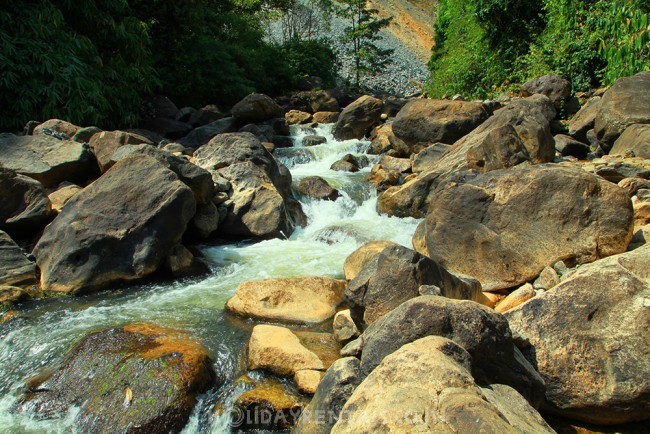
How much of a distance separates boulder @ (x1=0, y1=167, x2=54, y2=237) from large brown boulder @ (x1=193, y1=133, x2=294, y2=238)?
104 inches

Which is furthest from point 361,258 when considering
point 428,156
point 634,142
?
point 634,142

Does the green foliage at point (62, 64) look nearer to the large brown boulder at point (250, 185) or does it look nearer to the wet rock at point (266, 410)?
the large brown boulder at point (250, 185)

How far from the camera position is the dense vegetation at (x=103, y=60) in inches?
414

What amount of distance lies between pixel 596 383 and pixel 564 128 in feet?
28.2

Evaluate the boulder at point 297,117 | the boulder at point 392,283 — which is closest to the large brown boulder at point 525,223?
the boulder at point 392,283

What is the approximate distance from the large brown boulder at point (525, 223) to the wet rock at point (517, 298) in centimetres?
45

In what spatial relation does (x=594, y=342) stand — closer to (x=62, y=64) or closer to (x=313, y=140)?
(x=62, y=64)

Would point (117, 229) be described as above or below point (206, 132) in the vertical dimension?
above

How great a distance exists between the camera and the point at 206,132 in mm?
13680

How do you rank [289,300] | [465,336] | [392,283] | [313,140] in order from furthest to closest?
[313,140], [289,300], [392,283], [465,336]

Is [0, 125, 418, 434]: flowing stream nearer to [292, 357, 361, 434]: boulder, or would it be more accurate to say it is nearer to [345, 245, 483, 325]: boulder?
[292, 357, 361, 434]: boulder

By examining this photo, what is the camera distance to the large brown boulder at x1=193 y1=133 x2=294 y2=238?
8602mm

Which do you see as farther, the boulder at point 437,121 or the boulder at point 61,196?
the boulder at point 437,121

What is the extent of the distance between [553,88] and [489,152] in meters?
4.68
